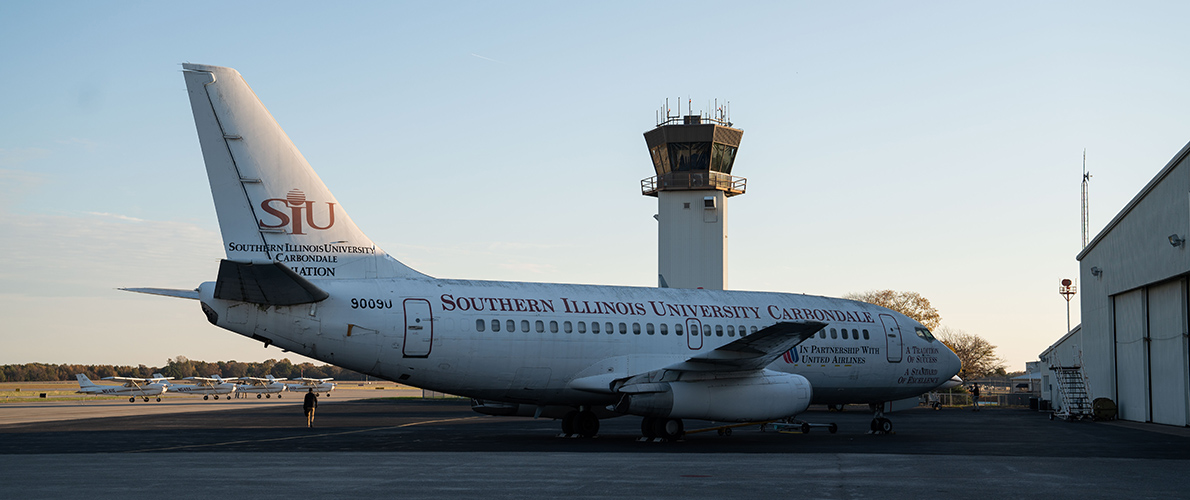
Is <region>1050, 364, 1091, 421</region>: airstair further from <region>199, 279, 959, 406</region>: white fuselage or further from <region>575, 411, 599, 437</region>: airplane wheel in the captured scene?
<region>575, 411, 599, 437</region>: airplane wheel

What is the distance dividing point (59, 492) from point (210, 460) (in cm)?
438

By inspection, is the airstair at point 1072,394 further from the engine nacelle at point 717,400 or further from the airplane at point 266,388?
the airplane at point 266,388

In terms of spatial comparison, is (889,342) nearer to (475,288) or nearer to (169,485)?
(475,288)

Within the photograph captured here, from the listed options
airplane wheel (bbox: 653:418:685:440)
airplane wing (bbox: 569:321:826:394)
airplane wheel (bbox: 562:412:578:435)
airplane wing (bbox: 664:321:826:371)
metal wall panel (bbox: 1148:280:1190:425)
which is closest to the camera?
airplane wing (bbox: 664:321:826:371)

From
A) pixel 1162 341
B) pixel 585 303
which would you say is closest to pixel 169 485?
pixel 585 303

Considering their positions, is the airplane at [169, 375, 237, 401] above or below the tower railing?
below

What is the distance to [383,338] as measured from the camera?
1714 cm

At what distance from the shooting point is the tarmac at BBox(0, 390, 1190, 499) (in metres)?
10.3

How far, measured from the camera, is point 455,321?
58.4 ft

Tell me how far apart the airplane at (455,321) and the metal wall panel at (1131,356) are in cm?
1357

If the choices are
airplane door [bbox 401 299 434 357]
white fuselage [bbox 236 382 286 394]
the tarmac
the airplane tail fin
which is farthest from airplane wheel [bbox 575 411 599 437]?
white fuselage [bbox 236 382 286 394]

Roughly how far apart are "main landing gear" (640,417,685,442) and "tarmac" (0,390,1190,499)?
32 cm

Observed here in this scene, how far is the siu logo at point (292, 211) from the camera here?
16.9 meters

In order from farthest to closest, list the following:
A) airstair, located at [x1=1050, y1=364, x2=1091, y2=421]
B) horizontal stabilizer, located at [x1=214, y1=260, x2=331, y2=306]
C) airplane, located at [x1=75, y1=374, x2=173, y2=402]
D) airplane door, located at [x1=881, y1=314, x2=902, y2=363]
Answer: airplane, located at [x1=75, y1=374, x2=173, y2=402] → airstair, located at [x1=1050, y1=364, x2=1091, y2=421] → airplane door, located at [x1=881, y1=314, x2=902, y2=363] → horizontal stabilizer, located at [x1=214, y1=260, x2=331, y2=306]
